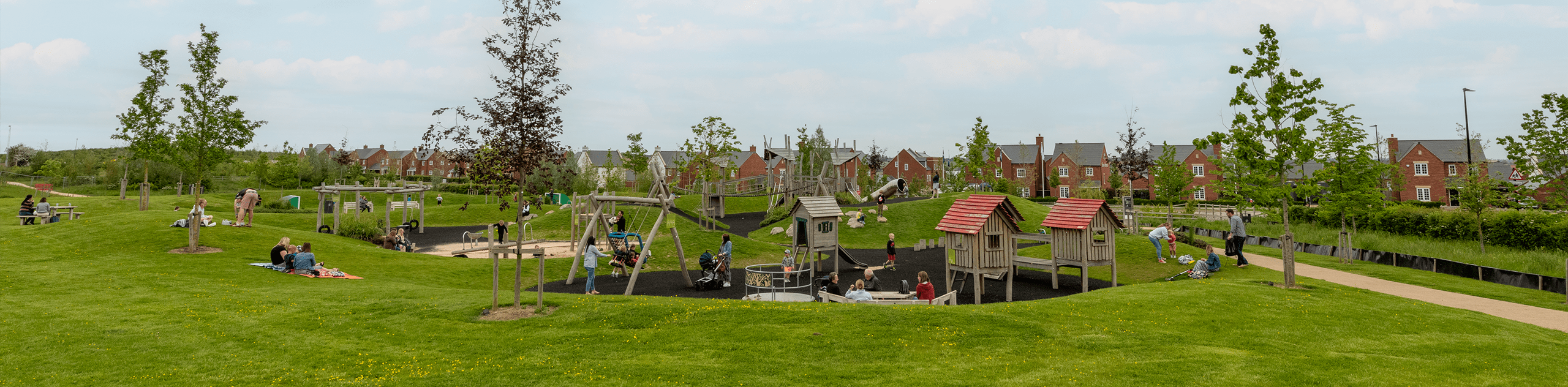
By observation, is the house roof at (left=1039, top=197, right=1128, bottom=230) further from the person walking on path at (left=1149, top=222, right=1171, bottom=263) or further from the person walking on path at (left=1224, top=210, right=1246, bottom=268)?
the person walking on path at (left=1224, top=210, right=1246, bottom=268)

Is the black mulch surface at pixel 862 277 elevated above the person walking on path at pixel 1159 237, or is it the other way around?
the person walking on path at pixel 1159 237

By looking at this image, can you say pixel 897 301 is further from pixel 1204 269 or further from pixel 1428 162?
pixel 1428 162

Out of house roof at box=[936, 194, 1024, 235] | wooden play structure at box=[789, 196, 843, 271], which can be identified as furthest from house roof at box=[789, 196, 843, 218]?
house roof at box=[936, 194, 1024, 235]

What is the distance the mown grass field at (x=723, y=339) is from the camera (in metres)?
8.92

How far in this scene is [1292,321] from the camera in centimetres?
1235

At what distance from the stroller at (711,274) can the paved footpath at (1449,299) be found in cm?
1678

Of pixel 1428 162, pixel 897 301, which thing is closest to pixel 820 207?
pixel 897 301

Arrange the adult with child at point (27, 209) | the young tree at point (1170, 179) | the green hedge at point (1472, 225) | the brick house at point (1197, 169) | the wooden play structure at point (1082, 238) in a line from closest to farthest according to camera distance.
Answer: the wooden play structure at point (1082, 238) → the green hedge at point (1472, 225) → the adult with child at point (27, 209) → the young tree at point (1170, 179) → the brick house at point (1197, 169)

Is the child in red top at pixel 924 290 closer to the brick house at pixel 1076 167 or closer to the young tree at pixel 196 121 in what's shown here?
the young tree at pixel 196 121

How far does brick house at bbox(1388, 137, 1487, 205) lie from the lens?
6688 centimetres

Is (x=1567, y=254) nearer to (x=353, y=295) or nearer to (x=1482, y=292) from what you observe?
(x=1482, y=292)

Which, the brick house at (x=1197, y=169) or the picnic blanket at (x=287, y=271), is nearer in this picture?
the picnic blanket at (x=287, y=271)

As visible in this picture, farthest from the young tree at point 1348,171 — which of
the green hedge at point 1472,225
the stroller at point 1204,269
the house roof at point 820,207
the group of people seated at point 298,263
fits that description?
the group of people seated at point 298,263

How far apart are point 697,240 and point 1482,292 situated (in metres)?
24.3
